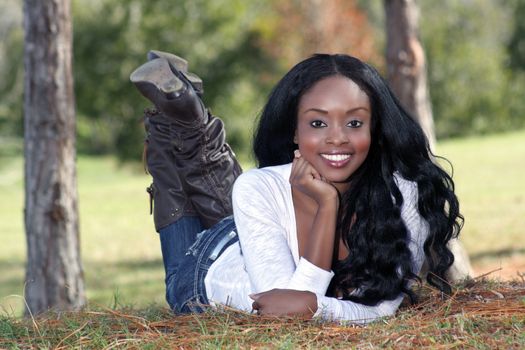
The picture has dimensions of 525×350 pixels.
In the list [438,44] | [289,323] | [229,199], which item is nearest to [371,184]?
[289,323]

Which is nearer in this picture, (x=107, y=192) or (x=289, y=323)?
A: (x=289, y=323)

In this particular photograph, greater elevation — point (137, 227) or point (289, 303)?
point (289, 303)

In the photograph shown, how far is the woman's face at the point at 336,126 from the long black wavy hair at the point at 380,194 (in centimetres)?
5

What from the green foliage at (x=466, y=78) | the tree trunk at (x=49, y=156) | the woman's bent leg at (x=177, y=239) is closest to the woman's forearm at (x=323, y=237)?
the woman's bent leg at (x=177, y=239)

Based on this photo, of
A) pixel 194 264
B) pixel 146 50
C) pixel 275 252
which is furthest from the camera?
pixel 146 50

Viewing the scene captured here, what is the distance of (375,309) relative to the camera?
3.61 m

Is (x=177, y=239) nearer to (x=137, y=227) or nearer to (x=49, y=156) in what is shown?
(x=49, y=156)

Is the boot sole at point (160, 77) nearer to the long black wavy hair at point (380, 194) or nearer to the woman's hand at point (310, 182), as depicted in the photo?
the long black wavy hair at point (380, 194)

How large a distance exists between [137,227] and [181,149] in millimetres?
12291

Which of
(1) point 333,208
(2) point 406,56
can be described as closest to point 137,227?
(2) point 406,56

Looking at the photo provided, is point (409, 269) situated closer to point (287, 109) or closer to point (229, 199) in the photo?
point (287, 109)

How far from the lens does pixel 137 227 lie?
16531 mm

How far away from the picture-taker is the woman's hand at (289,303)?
3410 mm

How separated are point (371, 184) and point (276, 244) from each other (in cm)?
47
